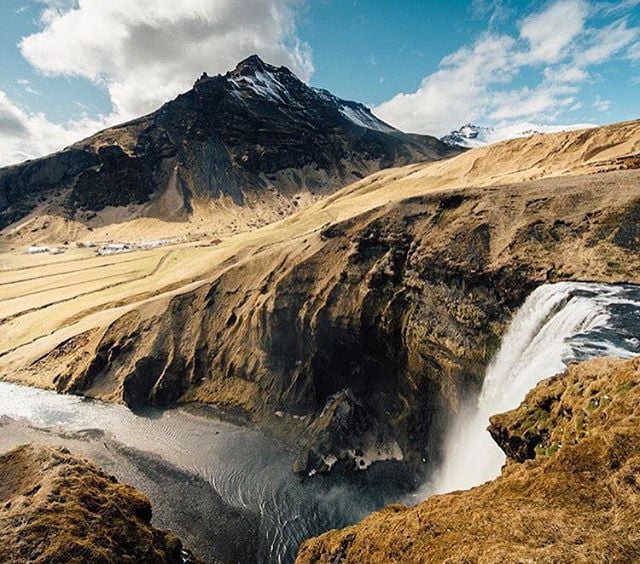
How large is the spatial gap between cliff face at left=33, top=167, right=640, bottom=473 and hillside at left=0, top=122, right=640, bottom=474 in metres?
0.15

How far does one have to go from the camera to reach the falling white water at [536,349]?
71.9ft

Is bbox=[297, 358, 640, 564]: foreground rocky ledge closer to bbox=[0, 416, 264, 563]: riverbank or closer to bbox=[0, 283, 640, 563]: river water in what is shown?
bbox=[0, 283, 640, 563]: river water

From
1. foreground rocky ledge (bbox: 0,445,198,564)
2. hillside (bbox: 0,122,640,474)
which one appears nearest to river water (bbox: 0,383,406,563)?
hillside (bbox: 0,122,640,474)

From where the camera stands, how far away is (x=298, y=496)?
117 feet

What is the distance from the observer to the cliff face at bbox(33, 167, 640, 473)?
35.2 m

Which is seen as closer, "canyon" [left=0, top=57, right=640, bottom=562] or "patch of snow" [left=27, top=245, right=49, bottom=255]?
"canyon" [left=0, top=57, right=640, bottom=562]

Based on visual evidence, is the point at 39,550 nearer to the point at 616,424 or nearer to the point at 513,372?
the point at 616,424

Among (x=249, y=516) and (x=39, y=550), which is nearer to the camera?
(x=39, y=550)

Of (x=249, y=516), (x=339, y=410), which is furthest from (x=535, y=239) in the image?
(x=249, y=516)

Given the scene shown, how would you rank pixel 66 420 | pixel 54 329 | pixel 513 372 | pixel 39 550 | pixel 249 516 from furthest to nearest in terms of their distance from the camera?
pixel 54 329 < pixel 66 420 < pixel 249 516 < pixel 513 372 < pixel 39 550

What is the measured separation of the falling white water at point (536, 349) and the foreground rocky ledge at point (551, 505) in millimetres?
4925

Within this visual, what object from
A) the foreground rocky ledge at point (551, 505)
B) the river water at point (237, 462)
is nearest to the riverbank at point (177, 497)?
the river water at point (237, 462)

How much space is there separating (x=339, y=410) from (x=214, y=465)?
509 inches

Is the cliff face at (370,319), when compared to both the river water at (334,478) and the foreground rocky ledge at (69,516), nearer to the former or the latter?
the river water at (334,478)
